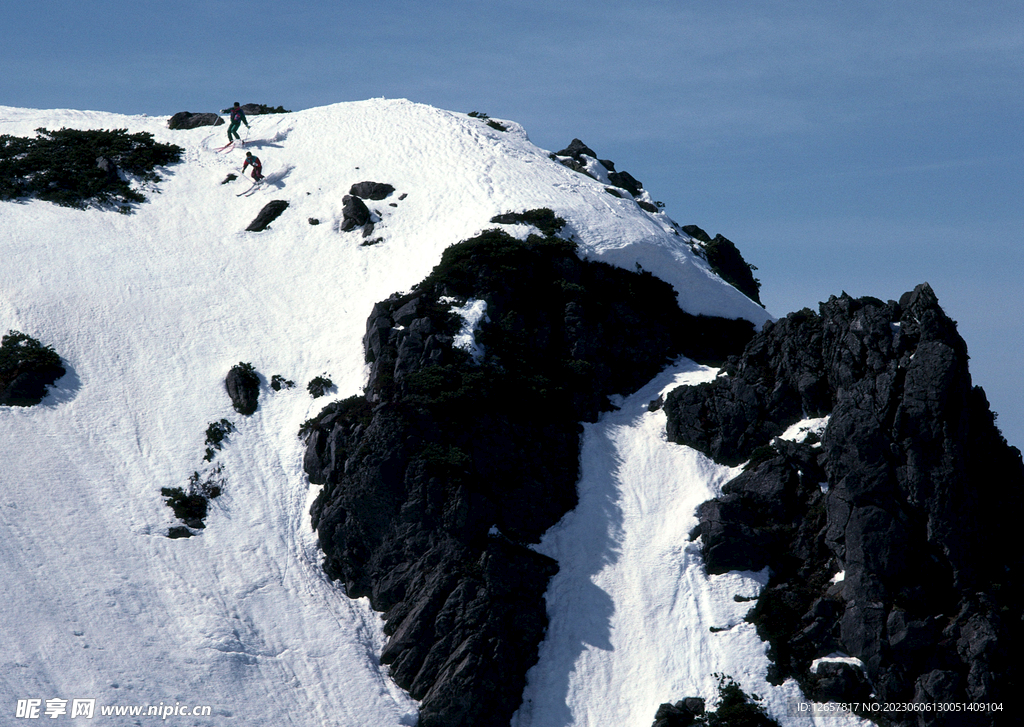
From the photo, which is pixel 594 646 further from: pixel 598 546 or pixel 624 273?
pixel 624 273

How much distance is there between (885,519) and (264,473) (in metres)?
26.0

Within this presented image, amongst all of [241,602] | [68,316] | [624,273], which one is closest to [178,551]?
[241,602]

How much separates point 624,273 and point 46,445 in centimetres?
2903

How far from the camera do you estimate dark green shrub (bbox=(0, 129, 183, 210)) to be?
5622 centimetres

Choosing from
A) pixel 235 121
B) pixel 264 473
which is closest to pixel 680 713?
pixel 264 473

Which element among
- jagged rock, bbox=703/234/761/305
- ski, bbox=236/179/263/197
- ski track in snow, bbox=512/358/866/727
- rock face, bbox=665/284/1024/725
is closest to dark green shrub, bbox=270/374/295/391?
ski track in snow, bbox=512/358/866/727

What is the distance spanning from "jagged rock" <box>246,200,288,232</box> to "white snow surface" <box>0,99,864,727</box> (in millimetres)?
922

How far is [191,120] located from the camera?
218 feet

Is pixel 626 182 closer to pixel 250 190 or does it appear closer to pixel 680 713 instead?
pixel 250 190

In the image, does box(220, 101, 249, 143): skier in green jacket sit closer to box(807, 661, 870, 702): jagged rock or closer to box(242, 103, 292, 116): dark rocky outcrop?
box(242, 103, 292, 116): dark rocky outcrop

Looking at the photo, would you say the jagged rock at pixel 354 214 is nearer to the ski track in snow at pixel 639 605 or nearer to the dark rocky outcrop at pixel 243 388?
the dark rocky outcrop at pixel 243 388

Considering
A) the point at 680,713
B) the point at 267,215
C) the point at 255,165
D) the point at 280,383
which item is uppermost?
the point at 255,165

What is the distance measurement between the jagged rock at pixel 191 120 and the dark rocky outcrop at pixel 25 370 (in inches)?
1033

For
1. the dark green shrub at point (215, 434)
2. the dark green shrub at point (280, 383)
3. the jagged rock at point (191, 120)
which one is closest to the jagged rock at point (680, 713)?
the dark green shrub at point (215, 434)
